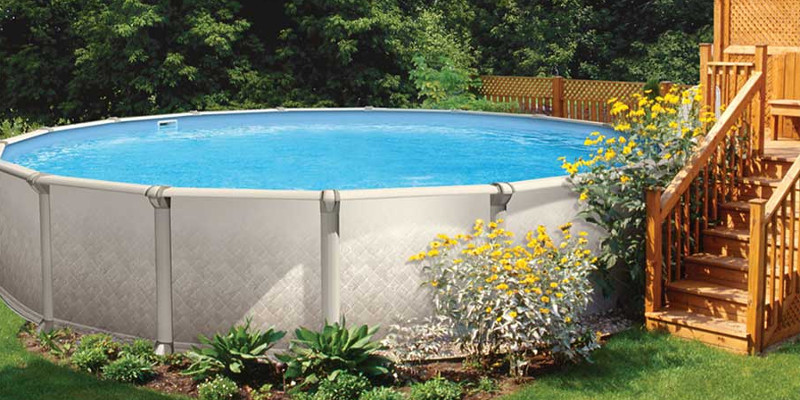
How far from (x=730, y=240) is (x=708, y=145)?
81 centimetres

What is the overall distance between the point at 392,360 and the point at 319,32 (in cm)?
1566

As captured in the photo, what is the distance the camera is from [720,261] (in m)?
8.00

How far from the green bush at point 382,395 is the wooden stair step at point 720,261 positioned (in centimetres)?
295

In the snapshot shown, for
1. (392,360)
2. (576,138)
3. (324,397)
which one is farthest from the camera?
(576,138)

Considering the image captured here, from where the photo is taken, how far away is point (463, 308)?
21.9ft

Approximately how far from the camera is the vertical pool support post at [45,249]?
25.7 ft

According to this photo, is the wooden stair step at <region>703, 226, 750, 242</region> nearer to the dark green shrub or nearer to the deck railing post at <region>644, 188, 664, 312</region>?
the deck railing post at <region>644, 188, 664, 312</region>

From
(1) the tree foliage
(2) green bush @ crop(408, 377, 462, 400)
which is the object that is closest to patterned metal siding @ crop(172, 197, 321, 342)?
(2) green bush @ crop(408, 377, 462, 400)

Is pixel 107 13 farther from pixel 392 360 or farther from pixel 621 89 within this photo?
pixel 392 360

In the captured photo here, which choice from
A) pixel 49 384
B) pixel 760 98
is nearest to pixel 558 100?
pixel 760 98

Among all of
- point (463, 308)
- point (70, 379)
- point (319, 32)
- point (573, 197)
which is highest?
point (319, 32)

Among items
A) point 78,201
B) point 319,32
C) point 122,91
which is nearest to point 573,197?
point 78,201

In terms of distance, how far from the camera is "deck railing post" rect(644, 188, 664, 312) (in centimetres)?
758

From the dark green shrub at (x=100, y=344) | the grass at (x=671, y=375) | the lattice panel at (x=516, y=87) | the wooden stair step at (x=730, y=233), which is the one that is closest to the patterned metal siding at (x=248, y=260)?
the dark green shrub at (x=100, y=344)
